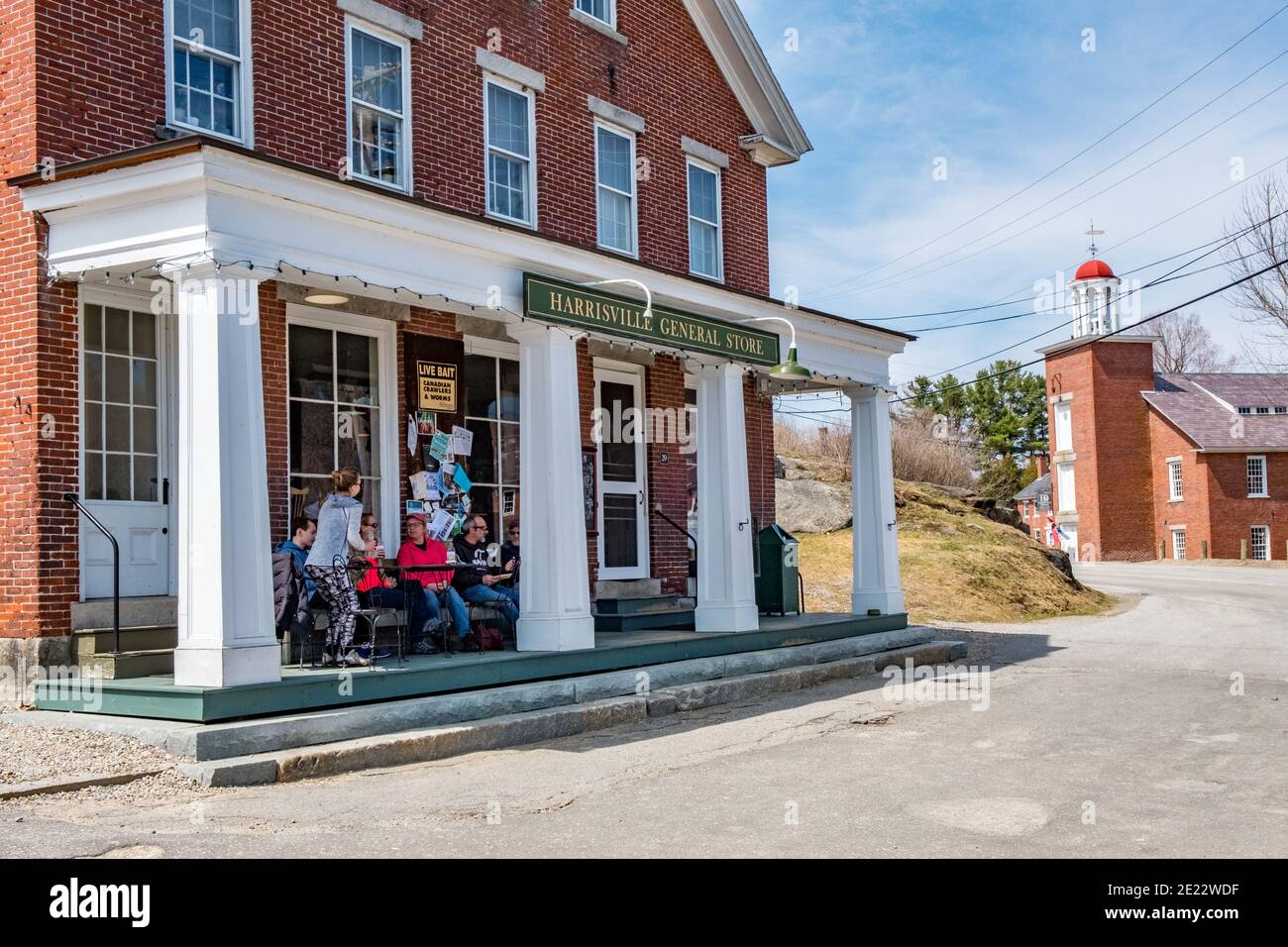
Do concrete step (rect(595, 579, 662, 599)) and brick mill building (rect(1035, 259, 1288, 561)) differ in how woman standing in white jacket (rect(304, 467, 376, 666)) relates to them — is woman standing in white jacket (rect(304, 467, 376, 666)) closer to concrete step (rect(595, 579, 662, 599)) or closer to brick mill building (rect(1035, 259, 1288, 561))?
concrete step (rect(595, 579, 662, 599))

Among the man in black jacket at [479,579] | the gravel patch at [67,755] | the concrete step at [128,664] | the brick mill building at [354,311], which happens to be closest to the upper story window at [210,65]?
the brick mill building at [354,311]

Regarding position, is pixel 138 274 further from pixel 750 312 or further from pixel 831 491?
pixel 831 491

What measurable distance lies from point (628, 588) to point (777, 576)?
8.58 feet

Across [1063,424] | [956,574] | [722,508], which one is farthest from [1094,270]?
[722,508]

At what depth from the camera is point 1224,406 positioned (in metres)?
59.5

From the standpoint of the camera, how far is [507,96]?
1431cm

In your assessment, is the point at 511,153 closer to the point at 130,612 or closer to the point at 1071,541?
the point at 130,612

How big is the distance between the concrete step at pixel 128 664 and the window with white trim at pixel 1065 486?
57.7 m

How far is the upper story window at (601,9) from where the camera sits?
15.7 metres

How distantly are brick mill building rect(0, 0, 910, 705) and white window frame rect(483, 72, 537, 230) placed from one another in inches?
1.4

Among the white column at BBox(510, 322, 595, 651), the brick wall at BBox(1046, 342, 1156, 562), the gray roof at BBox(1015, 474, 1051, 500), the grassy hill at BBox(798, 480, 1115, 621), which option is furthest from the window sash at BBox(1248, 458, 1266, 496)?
the white column at BBox(510, 322, 595, 651)

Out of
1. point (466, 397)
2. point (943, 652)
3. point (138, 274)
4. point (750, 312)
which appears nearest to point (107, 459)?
point (138, 274)

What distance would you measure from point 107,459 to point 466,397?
4266 millimetres

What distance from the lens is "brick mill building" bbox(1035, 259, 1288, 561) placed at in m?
55.2
